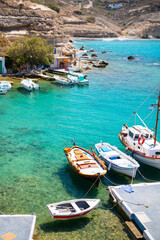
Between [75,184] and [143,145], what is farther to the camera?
[143,145]

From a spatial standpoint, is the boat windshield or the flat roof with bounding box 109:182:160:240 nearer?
the flat roof with bounding box 109:182:160:240

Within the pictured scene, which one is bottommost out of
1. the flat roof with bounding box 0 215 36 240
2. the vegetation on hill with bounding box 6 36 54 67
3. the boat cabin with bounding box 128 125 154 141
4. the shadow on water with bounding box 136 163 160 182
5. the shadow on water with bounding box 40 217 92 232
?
the shadow on water with bounding box 40 217 92 232

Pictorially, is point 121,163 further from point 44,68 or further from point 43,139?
point 44,68

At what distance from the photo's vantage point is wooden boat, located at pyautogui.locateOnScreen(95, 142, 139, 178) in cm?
2434

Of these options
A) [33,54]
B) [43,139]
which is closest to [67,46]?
[33,54]

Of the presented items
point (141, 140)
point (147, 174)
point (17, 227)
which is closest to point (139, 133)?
point (141, 140)

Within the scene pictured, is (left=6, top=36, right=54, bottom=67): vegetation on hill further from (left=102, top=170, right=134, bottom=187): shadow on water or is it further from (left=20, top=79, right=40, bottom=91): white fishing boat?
(left=102, top=170, right=134, bottom=187): shadow on water

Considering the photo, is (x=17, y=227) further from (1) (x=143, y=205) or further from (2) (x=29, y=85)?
(2) (x=29, y=85)

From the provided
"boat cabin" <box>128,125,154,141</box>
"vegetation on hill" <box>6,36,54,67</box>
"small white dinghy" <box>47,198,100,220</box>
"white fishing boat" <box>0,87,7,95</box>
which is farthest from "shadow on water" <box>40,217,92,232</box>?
"vegetation on hill" <box>6,36,54,67</box>

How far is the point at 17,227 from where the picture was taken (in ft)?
53.9

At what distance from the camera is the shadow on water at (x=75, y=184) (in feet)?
73.8

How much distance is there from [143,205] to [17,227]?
9.49m

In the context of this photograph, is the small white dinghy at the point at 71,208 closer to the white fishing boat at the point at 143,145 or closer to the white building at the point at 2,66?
the white fishing boat at the point at 143,145

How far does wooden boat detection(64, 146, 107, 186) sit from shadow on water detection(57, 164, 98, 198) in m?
0.99
